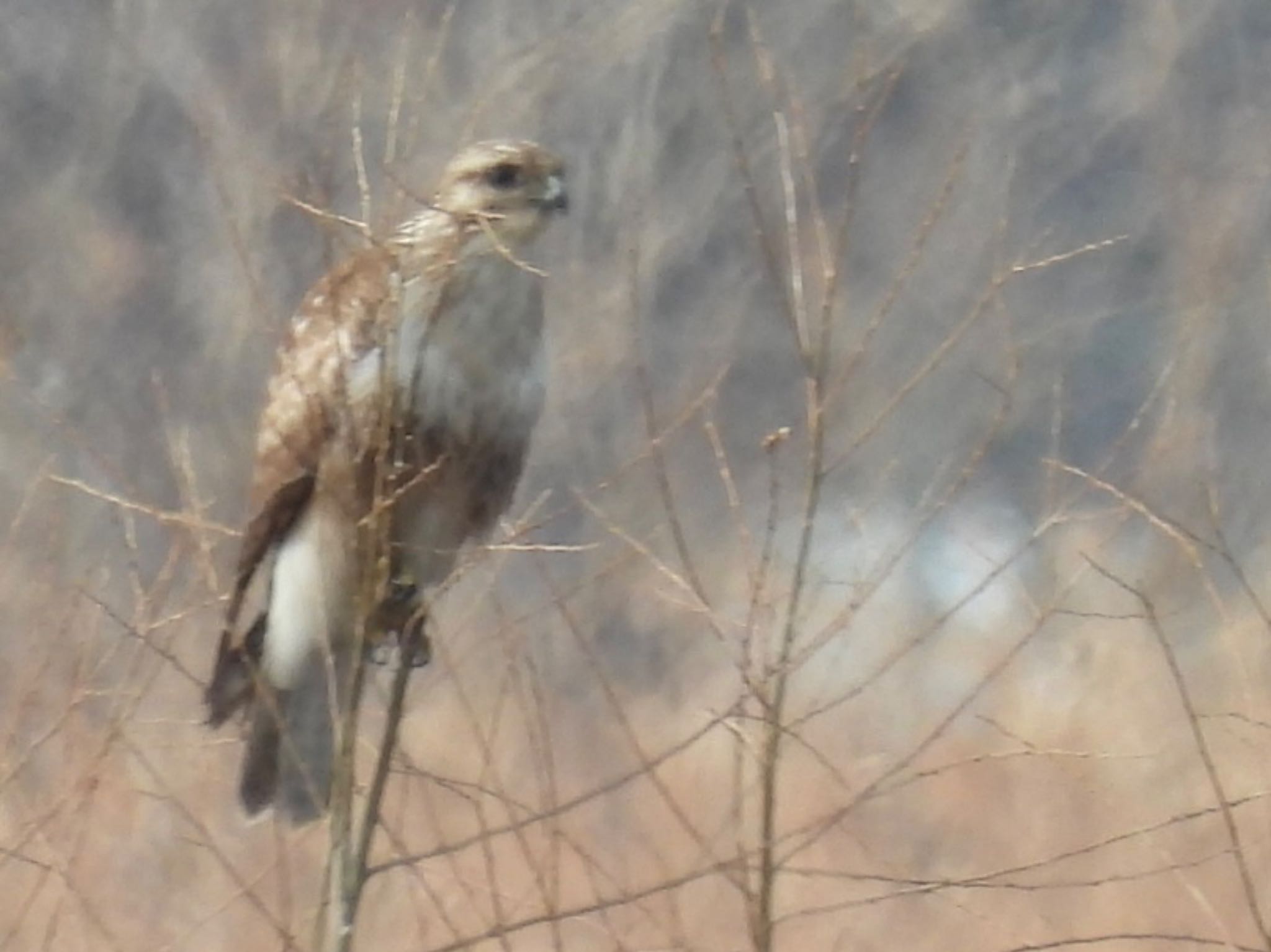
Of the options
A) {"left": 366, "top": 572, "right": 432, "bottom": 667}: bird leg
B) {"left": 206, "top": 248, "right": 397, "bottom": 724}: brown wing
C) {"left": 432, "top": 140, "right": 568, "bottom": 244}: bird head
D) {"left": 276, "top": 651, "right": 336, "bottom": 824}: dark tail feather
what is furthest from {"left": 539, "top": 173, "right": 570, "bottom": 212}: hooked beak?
{"left": 276, "top": 651, "right": 336, "bottom": 824}: dark tail feather

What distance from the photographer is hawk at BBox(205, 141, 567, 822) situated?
2078 mm

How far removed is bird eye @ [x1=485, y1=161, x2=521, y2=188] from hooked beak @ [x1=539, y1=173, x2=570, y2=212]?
3 cm

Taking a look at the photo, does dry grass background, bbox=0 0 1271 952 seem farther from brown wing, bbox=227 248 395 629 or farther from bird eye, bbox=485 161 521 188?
bird eye, bbox=485 161 521 188

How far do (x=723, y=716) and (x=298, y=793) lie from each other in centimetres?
74

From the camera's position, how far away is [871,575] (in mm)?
1897

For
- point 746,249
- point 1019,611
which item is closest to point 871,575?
point 1019,611

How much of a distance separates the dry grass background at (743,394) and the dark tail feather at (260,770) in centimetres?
160

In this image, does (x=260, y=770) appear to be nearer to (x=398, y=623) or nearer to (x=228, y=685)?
(x=228, y=685)

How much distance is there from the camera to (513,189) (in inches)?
84.2

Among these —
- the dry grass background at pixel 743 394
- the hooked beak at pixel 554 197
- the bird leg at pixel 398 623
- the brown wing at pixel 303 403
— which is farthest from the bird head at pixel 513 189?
the dry grass background at pixel 743 394

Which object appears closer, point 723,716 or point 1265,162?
point 723,716

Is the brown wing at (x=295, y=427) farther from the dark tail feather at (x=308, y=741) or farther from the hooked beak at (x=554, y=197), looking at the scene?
the hooked beak at (x=554, y=197)

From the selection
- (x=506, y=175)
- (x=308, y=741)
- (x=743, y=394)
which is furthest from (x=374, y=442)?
(x=743, y=394)

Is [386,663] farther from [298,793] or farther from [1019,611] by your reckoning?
[1019,611]
